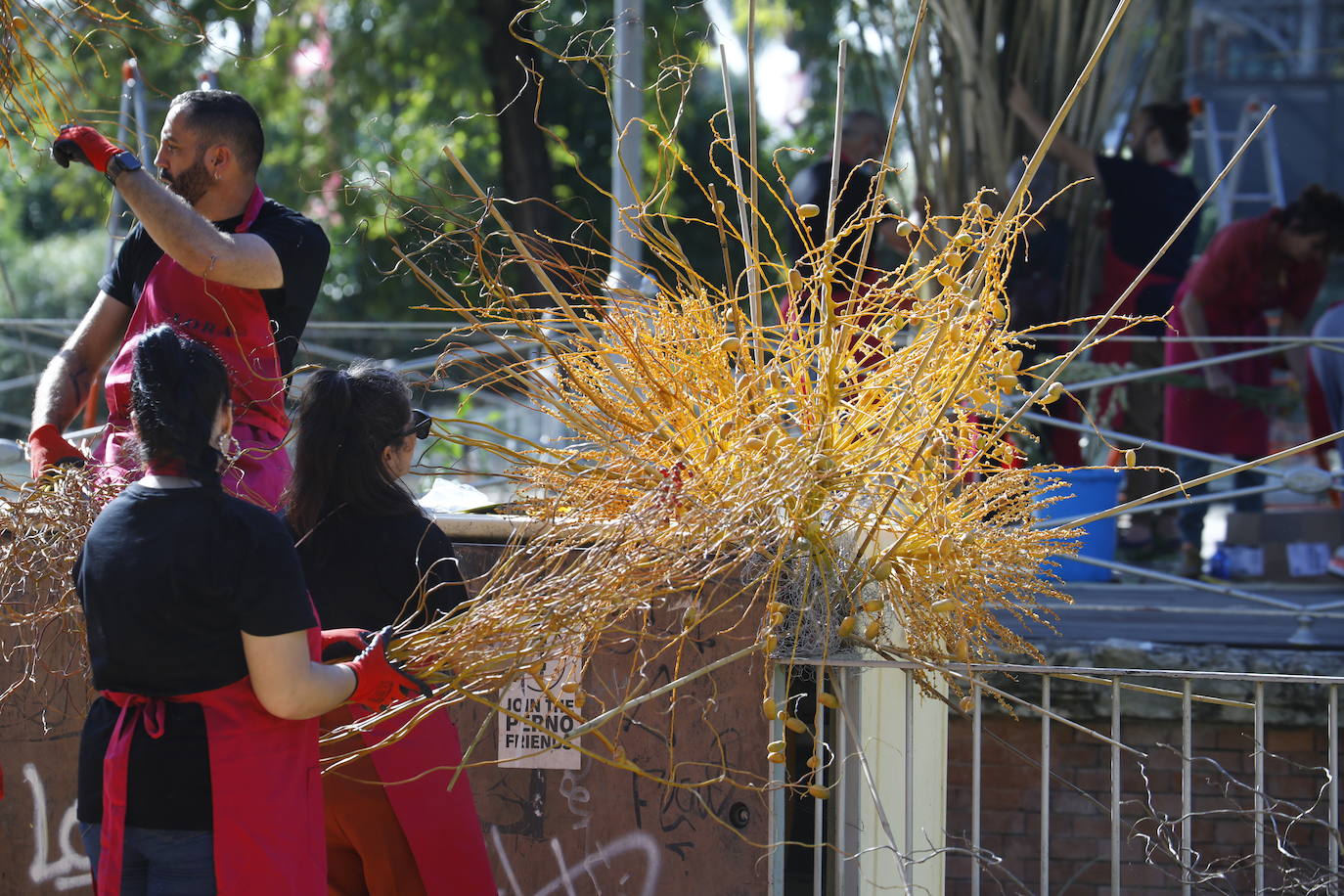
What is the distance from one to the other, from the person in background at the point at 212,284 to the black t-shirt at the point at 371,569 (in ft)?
1.20

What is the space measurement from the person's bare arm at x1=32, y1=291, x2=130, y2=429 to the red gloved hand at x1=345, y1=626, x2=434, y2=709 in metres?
1.23

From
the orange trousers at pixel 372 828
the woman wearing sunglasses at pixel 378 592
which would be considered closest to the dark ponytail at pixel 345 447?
the woman wearing sunglasses at pixel 378 592

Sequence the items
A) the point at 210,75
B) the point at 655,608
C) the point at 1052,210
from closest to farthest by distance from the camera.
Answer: the point at 655,608, the point at 210,75, the point at 1052,210

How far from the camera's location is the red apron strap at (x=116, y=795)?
2.15 metres

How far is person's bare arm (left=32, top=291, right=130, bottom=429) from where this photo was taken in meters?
3.11

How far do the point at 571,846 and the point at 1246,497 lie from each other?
3810 millimetres

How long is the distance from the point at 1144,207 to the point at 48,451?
445 centimetres

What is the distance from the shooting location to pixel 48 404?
3096 millimetres

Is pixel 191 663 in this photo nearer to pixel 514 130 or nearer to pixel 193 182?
pixel 193 182

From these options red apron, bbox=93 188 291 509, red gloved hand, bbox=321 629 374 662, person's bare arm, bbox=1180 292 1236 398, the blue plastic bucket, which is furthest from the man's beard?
person's bare arm, bbox=1180 292 1236 398

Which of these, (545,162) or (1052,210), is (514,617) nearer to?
(1052,210)

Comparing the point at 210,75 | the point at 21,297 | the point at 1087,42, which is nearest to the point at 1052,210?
the point at 1087,42

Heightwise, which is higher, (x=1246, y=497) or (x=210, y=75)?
(x=210, y=75)

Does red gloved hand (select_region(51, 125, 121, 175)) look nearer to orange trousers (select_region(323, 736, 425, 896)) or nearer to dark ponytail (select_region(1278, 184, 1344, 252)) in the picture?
orange trousers (select_region(323, 736, 425, 896))
